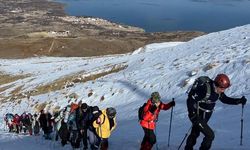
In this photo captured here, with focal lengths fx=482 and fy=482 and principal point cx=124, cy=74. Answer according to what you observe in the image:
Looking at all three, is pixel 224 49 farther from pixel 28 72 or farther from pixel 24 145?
pixel 28 72

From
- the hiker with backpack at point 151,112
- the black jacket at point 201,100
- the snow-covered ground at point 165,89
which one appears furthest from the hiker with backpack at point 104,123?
the black jacket at point 201,100

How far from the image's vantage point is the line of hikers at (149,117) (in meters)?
10.4

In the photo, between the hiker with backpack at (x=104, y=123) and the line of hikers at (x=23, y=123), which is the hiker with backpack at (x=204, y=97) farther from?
the line of hikers at (x=23, y=123)

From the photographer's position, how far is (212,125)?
15.5 metres

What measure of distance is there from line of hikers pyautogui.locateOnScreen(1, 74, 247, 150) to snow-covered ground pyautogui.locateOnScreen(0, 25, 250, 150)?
1194mm

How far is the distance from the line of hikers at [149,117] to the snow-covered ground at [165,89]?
1194mm

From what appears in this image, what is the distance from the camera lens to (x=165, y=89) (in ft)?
81.6

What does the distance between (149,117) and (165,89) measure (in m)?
12.7

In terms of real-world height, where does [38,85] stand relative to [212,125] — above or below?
below

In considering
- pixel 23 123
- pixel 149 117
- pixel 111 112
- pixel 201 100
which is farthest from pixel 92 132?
pixel 23 123

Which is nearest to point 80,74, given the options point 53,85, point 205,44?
point 53,85

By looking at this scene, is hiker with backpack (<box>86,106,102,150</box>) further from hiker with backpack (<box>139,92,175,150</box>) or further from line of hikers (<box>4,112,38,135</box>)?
line of hikers (<box>4,112,38,135</box>)

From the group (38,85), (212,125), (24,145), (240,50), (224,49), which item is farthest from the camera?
(38,85)

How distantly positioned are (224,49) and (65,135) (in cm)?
1383
